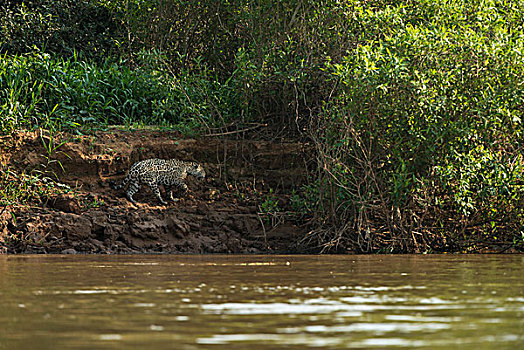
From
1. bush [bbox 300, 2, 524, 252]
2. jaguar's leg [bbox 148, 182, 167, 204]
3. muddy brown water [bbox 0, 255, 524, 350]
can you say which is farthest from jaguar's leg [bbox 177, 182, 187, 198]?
muddy brown water [bbox 0, 255, 524, 350]

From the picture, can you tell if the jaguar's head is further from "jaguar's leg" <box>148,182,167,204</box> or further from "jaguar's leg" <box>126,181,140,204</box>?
"jaguar's leg" <box>126,181,140,204</box>

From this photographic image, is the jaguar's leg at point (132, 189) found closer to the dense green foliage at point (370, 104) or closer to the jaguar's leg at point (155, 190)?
the jaguar's leg at point (155, 190)

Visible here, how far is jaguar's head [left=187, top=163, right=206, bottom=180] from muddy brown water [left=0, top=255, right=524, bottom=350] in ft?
16.1

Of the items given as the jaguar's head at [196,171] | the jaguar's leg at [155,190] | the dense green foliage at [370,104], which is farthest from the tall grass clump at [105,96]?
the jaguar's leg at [155,190]

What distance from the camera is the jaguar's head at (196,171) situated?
44.0 ft

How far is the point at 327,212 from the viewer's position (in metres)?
11.8

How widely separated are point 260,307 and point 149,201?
8470mm


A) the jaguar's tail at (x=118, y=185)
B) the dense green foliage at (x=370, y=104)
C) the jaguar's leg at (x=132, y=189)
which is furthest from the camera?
the jaguar's tail at (x=118, y=185)

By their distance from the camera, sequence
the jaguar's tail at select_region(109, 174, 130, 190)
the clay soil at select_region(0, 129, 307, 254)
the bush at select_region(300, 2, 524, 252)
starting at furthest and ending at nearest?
the jaguar's tail at select_region(109, 174, 130, 190) < the clay soil at select_region(0, 129, 307, 254) < the bush at select_region(300, 2, 524, 252)

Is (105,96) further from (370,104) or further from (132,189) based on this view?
(370,104)

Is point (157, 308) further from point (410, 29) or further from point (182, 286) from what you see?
point (410, 29)

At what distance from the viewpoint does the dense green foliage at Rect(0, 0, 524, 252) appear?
36.6 ft

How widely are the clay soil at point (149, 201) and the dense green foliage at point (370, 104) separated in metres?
0.45

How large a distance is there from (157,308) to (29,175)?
28.8ft
